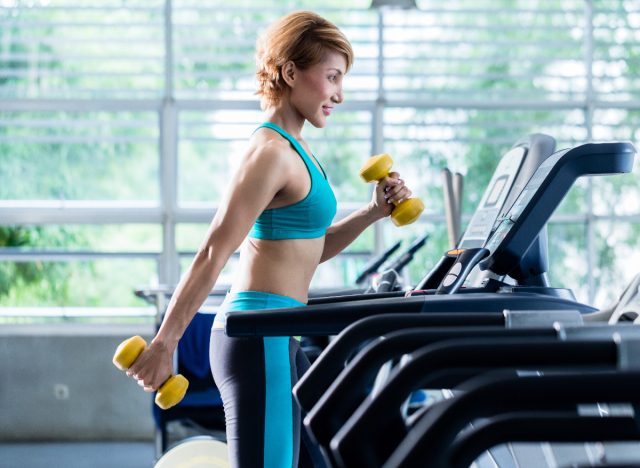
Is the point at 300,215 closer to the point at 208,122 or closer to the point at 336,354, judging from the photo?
the point at 336,354

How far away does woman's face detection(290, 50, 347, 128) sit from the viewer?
1.67 metres

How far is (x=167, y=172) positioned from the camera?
5.27 m

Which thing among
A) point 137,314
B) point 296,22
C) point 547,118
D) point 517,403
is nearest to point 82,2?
point 137,314

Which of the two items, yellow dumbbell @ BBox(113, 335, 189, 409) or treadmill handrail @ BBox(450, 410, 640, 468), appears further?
yellow dumbbell @ BBox(113, 335, 189, 409)

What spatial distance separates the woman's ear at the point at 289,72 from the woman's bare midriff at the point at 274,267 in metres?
0.29

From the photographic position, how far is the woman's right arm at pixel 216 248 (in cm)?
144

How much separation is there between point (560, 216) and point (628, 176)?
1.69 ft

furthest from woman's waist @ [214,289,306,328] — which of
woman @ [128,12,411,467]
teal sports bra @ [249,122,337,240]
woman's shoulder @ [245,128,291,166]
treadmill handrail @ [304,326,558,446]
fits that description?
treadmill handrail @ [304,326,558,446]

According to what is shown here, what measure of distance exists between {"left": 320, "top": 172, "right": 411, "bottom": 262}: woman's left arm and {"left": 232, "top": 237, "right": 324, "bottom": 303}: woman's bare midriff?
0.20 metres

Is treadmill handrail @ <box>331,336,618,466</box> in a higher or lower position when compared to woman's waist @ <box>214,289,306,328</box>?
higher

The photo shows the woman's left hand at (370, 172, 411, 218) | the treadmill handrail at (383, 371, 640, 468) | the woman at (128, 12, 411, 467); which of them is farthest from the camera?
the woman's left hand at (370, 172, 411, 218)

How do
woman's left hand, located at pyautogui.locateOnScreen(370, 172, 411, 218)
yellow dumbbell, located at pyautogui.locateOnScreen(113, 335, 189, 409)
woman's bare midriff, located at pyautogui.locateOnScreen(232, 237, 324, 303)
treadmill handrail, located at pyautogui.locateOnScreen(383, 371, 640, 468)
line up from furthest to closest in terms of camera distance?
woman's left hand, located at pyautogui.locateOnScreen(370, 172, 411, 218) → woman's bare midriff, located at pyautogui.locateOnScreen(232, 237, 324, 303) → yellow dumbbell, located at pyautogui.locateOnScreen(113, 335, 189, 409) → treadmill handrail, located at pyautogui.locateOnScreen(383, 371, 640, 468)

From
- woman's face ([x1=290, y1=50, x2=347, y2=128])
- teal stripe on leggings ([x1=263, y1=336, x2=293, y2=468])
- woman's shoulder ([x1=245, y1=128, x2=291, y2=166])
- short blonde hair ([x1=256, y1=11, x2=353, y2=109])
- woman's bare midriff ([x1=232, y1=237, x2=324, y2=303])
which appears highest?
short blonde hair ([x1=256, y1=11, x2=353, y2=109])

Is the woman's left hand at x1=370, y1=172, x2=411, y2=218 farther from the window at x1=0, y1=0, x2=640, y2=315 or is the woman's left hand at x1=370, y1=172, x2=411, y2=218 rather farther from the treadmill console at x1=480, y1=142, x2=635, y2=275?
the window at x1=0, y1=0, x2=640, y2=315
